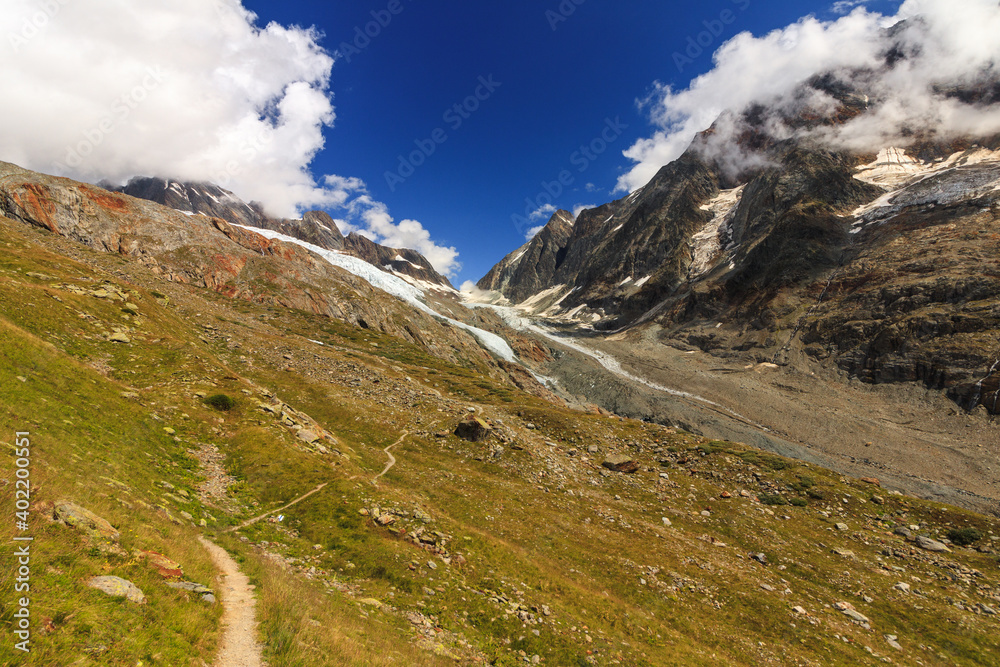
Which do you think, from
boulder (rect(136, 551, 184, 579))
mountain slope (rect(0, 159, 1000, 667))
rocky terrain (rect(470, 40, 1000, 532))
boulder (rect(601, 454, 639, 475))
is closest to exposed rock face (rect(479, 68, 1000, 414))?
rocky terrain (rect(470, 40, 1000, 532))

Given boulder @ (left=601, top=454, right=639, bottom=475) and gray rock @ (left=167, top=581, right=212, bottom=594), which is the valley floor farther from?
gray rock @ (left=167, top=581, right=212, bottom=594)

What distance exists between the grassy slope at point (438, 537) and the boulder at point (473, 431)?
939 mm

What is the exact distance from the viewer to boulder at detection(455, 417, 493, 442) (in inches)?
1289

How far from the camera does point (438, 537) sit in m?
16.9

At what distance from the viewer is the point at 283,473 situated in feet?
63.7

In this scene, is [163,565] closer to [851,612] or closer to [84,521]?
[84,521]

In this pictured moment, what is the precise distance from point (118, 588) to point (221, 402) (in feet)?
65.6

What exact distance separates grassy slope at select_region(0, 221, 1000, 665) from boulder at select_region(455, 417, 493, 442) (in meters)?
0.94

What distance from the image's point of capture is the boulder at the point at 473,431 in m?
32.8

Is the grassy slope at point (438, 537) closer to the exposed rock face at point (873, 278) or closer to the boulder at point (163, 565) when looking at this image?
the boulder at point (163, 565)

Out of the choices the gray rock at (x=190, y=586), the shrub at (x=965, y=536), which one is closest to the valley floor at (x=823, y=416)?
the shrub at (x=965, y=536)

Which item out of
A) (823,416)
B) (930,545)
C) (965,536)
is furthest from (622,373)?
(930,545)

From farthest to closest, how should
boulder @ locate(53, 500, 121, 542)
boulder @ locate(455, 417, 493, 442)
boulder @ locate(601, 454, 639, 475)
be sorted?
Answer: boulder @ locate(455, 417, 493, 442)
boulder @ locate(601, 454, 639, 475)
boulder @ locate(53, 500, 121, 542)

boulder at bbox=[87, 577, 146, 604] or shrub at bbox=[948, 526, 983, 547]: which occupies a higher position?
shrub at bbox=[948, 526, 983, 547]
